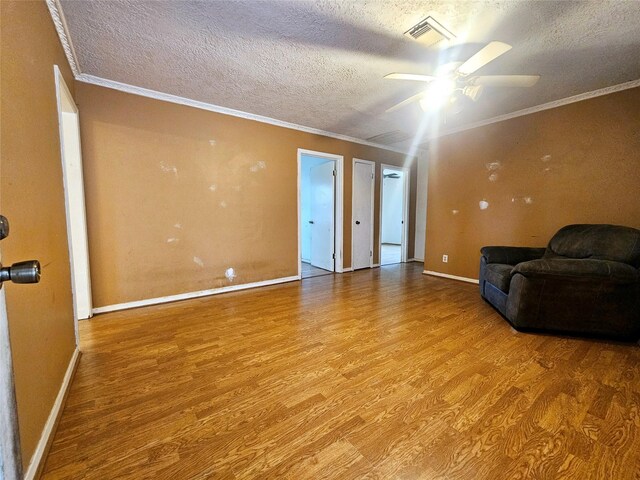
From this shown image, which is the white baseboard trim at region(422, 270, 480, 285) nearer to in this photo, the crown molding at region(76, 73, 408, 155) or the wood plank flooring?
the wood plank flooring

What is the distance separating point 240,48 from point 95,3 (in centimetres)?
90

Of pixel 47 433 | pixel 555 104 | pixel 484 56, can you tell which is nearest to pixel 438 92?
pixel 484 56

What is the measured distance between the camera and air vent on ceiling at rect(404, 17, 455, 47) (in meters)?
1.83

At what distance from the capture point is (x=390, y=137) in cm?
453

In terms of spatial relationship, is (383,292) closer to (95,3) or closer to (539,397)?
(539,397)

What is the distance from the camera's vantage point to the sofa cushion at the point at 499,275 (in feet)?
8.32

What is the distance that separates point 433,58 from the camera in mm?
2260

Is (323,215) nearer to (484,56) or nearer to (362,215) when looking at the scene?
(362,215)

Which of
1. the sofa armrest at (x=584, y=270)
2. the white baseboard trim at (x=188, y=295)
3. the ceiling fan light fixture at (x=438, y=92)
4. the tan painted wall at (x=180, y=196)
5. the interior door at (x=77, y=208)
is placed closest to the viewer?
the sofa armrest at (x=584, y=270)

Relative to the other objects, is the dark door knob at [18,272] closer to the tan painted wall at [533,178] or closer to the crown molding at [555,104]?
the tan painted wall at [533,178]

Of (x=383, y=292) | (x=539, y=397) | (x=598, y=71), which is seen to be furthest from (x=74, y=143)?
(x=598, y=71)

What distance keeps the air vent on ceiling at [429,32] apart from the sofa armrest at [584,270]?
75.6 inches

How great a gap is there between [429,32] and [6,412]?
9.11ft

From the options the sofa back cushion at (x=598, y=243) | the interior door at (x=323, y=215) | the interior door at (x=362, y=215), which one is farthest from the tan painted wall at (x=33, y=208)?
the sofa back cushion at (x=598, y=243)
